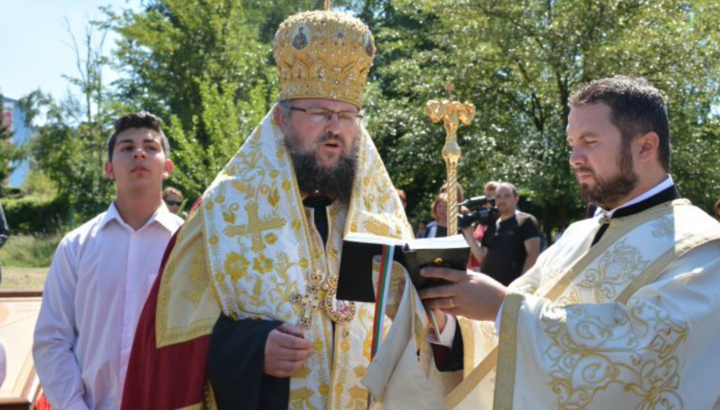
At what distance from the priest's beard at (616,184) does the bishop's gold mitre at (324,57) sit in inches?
52.3

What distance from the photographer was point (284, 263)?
134 inches

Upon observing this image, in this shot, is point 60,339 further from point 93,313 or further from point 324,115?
point 324,115

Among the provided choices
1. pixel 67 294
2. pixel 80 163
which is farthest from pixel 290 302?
pixel 80 163

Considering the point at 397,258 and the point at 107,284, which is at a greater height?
the point at 397,258

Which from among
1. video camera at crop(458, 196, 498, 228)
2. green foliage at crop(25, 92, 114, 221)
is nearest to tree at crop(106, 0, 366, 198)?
green foliage at crop(25, 92, 114, 221)

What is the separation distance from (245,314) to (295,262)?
1.01 feet

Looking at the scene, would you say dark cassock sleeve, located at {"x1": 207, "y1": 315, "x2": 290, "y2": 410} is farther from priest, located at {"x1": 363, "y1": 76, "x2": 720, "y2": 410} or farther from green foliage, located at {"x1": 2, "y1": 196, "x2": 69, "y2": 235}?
green foliage, located at {"x1": 2, "y1": 196, "x2": 69, "y2": 235}

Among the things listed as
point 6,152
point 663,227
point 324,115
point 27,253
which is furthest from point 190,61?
point 663,227

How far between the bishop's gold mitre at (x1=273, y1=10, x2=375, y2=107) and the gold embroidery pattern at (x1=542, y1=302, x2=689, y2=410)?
1686 millimetres

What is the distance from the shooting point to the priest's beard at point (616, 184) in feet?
9.33

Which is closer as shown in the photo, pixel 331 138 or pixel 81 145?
pixel 331 138

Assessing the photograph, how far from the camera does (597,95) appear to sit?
2.92m

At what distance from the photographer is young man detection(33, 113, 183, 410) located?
3.79 m

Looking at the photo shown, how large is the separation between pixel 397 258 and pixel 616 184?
0.83 meters
